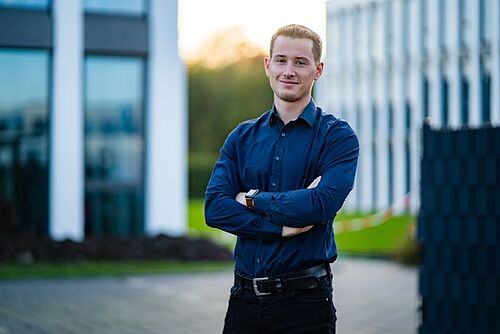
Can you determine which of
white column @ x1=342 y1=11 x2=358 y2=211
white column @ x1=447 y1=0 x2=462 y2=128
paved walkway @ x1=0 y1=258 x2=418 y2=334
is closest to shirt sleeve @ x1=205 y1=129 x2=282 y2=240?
paved walkway @ x1=0 y1=258 x2=418 y2=334

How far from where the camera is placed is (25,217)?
16.5 meters

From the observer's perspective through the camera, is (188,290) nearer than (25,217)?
Yes

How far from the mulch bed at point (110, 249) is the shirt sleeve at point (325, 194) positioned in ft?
38.7

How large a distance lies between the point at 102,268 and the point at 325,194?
36.7 feet

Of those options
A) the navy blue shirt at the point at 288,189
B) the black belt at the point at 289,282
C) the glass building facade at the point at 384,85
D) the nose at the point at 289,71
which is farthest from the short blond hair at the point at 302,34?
the glass building facade at the point at 384,85

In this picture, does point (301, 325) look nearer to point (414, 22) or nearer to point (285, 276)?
point (285, 276)

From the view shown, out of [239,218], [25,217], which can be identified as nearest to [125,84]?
[25,217]

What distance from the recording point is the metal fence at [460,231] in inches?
252

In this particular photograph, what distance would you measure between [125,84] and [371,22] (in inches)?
554

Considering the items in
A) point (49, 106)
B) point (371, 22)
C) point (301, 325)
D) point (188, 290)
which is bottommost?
point (188, 290)

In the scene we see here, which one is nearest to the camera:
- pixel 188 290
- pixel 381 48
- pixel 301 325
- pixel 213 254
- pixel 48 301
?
pixel 301 325

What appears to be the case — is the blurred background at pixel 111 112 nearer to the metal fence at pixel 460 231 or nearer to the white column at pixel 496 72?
the white column at pixel 496 72

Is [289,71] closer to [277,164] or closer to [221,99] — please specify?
[277,164]

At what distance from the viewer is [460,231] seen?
670 cm
